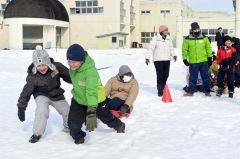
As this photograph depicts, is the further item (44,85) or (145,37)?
(145,37)

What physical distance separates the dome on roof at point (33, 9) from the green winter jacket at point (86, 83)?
51.0 m

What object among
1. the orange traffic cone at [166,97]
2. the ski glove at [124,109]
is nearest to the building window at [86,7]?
the orange traffic cone at [166,97]

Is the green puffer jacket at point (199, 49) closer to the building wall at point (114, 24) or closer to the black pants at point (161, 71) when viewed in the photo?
the black pants at point (161, 71)

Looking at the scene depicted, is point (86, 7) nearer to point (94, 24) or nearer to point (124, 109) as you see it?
point (94, 24)

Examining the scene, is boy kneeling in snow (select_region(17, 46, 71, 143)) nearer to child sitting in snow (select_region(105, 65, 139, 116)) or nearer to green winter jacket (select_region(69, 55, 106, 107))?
green winter jacket (select_region(69, 55, 106, 107))

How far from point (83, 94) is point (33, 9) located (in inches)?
2039

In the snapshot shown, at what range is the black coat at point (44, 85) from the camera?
544 cm

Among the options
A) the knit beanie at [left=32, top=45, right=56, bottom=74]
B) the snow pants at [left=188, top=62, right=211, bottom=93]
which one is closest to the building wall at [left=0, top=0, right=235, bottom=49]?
the snow pants at [left=188, top=62, right=211, bottom=93]

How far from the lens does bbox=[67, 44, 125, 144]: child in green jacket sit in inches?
195

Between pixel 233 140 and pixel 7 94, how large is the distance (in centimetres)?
713

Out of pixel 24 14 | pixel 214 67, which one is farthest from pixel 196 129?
pixel 24 14

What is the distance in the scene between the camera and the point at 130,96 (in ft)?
23.4

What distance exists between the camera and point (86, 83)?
504 centimetres

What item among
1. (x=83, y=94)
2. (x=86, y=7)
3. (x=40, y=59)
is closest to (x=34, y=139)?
(x=83, y=94)
